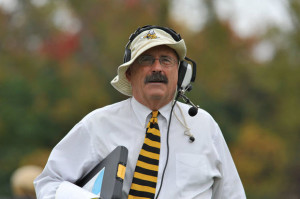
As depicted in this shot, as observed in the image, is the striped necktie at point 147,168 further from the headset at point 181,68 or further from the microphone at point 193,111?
the headset at point 181,68

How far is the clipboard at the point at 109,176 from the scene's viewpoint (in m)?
4.16

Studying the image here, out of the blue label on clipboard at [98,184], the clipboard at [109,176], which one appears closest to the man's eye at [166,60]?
the clipboard at [109,176]

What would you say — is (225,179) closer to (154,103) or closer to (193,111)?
(193,111)

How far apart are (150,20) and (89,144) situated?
21.8 m

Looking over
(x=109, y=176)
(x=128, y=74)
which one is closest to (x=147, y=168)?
(x=109, y=176)

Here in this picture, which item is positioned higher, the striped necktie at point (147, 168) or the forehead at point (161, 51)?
the forehead at point (161, 51)

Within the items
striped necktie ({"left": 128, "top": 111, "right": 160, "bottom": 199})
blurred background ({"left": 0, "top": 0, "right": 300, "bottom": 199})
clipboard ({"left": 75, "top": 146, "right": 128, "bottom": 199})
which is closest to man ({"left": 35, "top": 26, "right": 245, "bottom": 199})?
striped necktie ({"left": 128, "top": 111, "right": 160, "bottom": 199})

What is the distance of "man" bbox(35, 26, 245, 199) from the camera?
4613mm

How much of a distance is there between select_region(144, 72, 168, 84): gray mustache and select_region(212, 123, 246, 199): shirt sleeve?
526 millimetres

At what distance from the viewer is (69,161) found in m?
4.68

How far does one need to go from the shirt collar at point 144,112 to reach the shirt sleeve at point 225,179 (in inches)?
14.2

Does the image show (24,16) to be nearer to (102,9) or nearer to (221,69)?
(102,9)

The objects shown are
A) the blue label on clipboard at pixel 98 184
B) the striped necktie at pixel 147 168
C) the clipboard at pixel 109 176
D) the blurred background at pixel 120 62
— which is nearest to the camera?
the clipboard at pixel 109 176

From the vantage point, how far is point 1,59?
27.0 m
